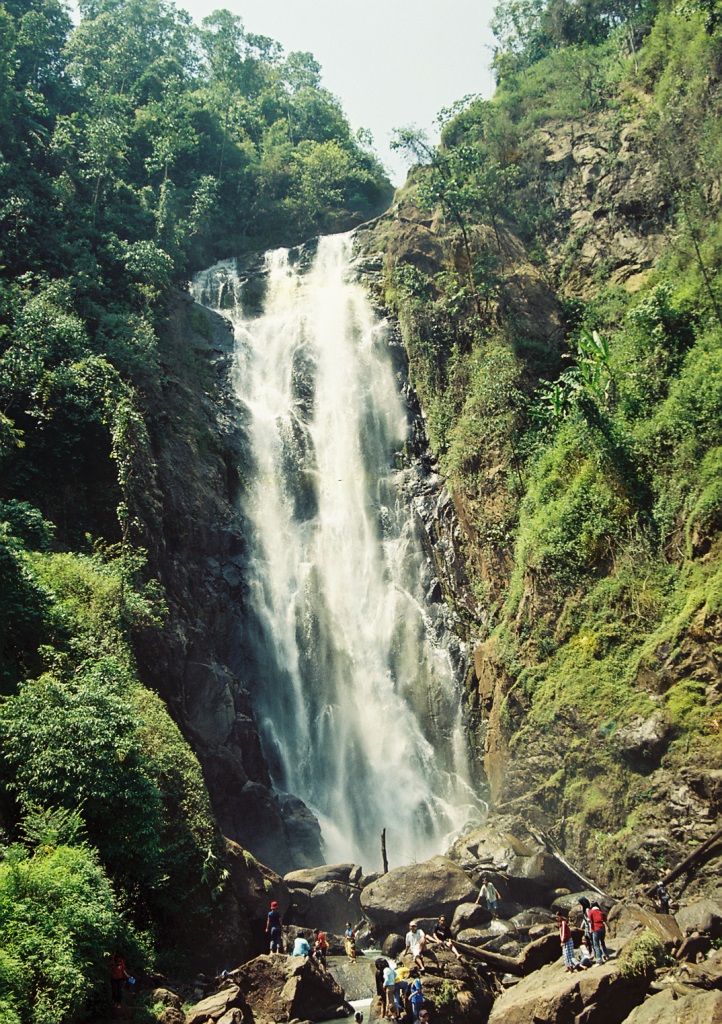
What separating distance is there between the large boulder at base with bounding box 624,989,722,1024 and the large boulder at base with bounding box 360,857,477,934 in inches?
267

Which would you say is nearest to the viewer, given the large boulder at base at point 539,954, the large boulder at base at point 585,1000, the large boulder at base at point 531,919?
the large boulder at base at point 585,1000

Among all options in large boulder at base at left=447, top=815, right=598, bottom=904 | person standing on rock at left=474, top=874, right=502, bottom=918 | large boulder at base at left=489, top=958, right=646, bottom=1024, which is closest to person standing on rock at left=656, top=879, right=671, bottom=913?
large boulder at base at left=447, top=815, right=598, bottom=904

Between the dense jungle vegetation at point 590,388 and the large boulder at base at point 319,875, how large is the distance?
180 inches

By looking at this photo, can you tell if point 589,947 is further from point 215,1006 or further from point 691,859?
point 215,1006

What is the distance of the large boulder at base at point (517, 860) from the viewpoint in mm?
17734

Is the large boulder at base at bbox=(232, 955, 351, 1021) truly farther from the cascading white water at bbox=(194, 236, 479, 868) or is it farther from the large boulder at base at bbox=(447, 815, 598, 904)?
the cascading white water at bbox=(194, 236, 479, 868)

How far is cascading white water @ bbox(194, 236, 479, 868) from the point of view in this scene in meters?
24.0

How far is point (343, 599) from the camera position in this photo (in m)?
28.2

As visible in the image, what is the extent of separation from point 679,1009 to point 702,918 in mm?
3798

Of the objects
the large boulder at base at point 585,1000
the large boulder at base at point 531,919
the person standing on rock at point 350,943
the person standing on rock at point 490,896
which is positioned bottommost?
the person standing on rock at point 350,943

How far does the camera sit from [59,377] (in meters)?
23.9

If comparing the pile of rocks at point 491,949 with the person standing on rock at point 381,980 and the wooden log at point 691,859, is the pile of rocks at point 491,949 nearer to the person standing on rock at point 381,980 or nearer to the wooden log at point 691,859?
the person standing on rock at point 381,980

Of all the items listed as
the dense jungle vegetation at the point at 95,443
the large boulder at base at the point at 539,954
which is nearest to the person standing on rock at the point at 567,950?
the large boulder at base at the point at 539,954

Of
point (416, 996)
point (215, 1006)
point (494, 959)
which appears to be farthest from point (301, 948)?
point (494, 959)
